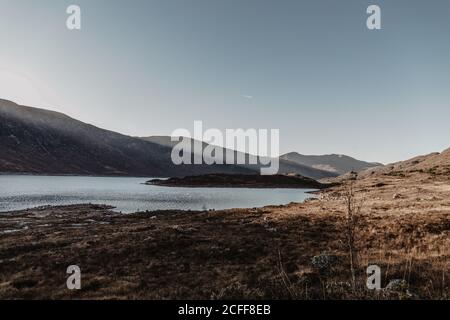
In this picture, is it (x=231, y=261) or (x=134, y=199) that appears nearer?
(x=231, y=261)

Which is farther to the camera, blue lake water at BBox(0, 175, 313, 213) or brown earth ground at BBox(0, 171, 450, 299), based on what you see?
blue lake water at BBox(0, 175, 313, 213)

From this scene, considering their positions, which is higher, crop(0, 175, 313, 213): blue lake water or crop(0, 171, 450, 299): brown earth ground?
crop(0, 171, 450, 299): brown earth ground

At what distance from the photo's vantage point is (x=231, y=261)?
68.1 ft

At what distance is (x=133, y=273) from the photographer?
720 inches

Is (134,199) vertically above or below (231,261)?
below

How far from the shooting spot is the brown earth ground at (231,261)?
14.4 metres

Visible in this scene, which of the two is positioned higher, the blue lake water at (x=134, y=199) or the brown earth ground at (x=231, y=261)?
the brown earth ground at (x=231, y=261)

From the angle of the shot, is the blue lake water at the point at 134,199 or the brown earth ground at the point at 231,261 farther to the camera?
the blue lake water at the point at 134,199

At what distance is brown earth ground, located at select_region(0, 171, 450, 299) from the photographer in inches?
569

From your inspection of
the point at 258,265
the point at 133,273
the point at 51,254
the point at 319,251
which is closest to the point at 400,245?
the point at 319,251
